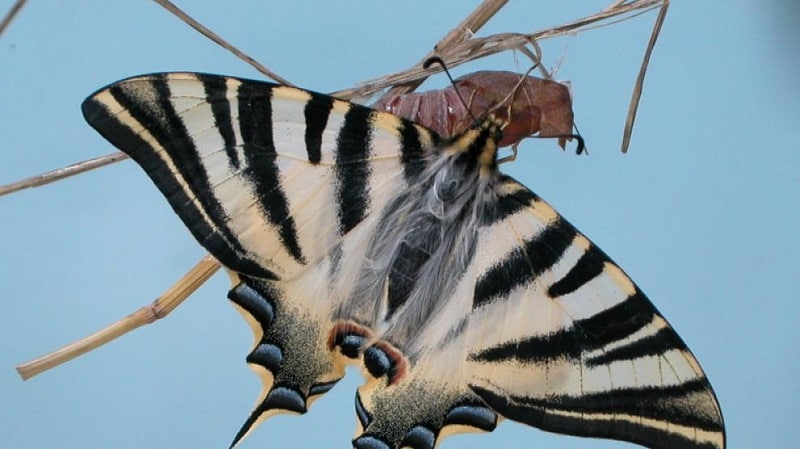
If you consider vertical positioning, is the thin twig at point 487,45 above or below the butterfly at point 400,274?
above

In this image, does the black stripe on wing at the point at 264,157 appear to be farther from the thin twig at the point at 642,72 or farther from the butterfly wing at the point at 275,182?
the thin twig at the point at 642,72

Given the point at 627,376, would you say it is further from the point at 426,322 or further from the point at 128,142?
the point at 128,142

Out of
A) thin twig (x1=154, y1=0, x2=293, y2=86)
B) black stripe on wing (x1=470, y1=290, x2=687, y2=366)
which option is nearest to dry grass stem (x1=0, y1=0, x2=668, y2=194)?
thin twig (x1=154, y1=0, x2=293, y2=86)

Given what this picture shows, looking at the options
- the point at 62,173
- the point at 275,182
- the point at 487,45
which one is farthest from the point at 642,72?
the point at 62,173

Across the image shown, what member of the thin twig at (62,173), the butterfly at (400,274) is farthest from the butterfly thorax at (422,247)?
the thin twig at (62,173)

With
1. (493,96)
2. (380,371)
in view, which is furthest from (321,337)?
(493,96)

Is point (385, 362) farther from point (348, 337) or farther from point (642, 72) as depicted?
point (642, 72)

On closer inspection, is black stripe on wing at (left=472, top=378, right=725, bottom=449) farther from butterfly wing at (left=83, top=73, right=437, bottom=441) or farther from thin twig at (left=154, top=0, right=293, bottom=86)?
thin twig at (left=154, top=0, right=293, bottom=86)
